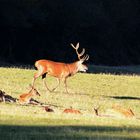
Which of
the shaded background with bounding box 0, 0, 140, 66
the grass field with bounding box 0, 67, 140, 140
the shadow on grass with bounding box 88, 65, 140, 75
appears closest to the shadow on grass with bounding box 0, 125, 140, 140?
the grass field with bounding box 0, 67, 140, 140

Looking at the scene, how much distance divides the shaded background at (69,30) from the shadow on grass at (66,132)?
37.9 m

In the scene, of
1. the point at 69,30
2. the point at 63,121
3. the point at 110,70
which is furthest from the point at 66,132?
the point at 69,30

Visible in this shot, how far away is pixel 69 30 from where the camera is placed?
62.3 meters

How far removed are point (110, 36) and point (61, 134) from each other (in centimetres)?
5967

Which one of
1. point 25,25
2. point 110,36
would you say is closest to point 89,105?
point 25,25

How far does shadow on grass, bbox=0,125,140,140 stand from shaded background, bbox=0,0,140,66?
124ft

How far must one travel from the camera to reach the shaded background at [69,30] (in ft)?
172

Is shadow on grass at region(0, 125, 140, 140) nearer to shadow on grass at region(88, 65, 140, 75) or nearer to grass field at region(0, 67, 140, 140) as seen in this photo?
grass field at region(0, 67, 140, 140)

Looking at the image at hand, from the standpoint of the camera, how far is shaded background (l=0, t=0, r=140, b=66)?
52406 millimetres

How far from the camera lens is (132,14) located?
72.8 m

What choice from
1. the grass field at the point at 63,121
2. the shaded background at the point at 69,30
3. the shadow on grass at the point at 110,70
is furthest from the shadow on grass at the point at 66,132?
the shaded background at the point at 69,30

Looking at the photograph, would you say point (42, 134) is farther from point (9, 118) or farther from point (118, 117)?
Result: point (118, 117)

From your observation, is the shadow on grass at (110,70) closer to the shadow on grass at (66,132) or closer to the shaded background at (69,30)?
the shaded background at (69,30)

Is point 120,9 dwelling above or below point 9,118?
above
